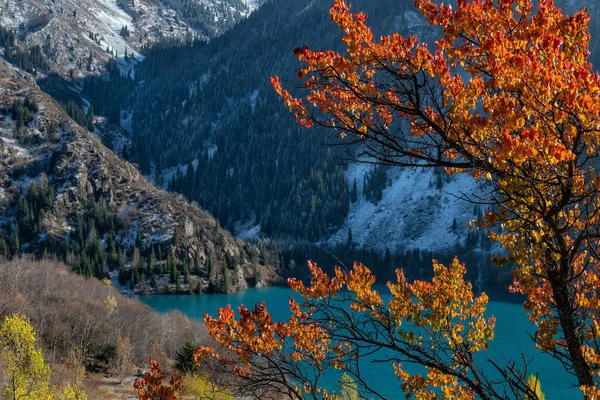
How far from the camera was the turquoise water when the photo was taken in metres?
45.7

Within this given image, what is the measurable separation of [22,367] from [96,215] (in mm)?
120412

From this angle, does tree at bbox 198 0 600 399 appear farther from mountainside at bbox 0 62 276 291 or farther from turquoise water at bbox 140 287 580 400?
mountainside at bbox 0 62 276 291

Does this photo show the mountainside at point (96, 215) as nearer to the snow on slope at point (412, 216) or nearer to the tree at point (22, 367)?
the snow on slope at point (412, 216)

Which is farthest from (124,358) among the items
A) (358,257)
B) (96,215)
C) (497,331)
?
(358,257)

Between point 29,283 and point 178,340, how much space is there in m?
15.9

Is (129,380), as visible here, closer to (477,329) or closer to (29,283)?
(29,283)

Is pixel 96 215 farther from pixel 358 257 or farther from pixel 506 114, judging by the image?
pixel 506 114

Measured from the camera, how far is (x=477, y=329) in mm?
9711

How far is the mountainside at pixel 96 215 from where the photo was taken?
120562 millimetres

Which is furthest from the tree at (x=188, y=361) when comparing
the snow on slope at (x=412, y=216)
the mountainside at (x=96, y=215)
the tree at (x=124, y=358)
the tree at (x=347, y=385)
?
the snow on slope at (x=412, y=216)

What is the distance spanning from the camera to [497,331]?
72.4m

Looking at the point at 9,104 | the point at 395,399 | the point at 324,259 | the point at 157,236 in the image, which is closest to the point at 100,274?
the point at 157,236

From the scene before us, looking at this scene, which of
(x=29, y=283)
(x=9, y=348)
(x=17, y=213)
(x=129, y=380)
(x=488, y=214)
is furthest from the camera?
(x=17, y=213)

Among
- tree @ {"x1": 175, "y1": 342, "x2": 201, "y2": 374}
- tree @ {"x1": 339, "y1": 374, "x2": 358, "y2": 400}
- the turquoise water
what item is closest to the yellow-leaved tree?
tree @ {"x1": 339, "y1": 374, "x2": 358, "y2": 400}
